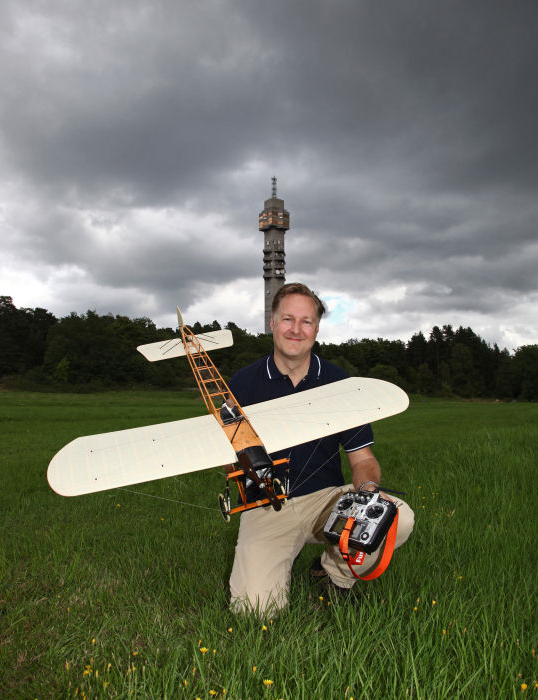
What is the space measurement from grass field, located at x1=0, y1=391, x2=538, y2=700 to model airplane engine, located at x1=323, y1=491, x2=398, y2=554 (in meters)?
0.46

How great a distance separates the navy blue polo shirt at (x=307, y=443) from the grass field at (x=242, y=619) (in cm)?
85

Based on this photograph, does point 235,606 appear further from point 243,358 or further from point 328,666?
point 243,358

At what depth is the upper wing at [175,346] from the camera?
22.1ft

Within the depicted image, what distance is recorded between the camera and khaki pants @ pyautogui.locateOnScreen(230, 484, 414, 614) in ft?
11.4

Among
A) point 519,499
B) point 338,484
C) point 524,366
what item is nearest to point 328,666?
point 338,484

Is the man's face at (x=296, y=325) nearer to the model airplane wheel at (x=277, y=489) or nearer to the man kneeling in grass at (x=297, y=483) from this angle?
the man kneeling in grass at (x=297, y=483)

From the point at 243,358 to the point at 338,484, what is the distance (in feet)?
209

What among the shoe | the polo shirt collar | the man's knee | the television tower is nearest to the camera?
the man's knee

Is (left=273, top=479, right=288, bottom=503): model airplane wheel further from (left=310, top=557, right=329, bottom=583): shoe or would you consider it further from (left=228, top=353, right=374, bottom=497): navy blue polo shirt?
(left=310, top=557, right=329, bottom=583): shoe

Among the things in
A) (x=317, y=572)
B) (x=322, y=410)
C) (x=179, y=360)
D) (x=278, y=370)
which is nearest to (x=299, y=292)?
(x=278, y=370)

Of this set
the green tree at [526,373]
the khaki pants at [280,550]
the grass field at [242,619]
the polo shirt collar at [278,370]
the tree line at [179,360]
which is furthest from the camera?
the green tree at [526,373]

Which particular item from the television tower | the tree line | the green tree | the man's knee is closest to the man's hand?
the man's knee

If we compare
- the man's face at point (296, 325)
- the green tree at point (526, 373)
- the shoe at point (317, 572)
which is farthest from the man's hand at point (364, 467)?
the green tree at point (526, 373)

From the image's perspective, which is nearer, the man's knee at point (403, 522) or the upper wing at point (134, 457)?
the upper wing at point (134, 457)
